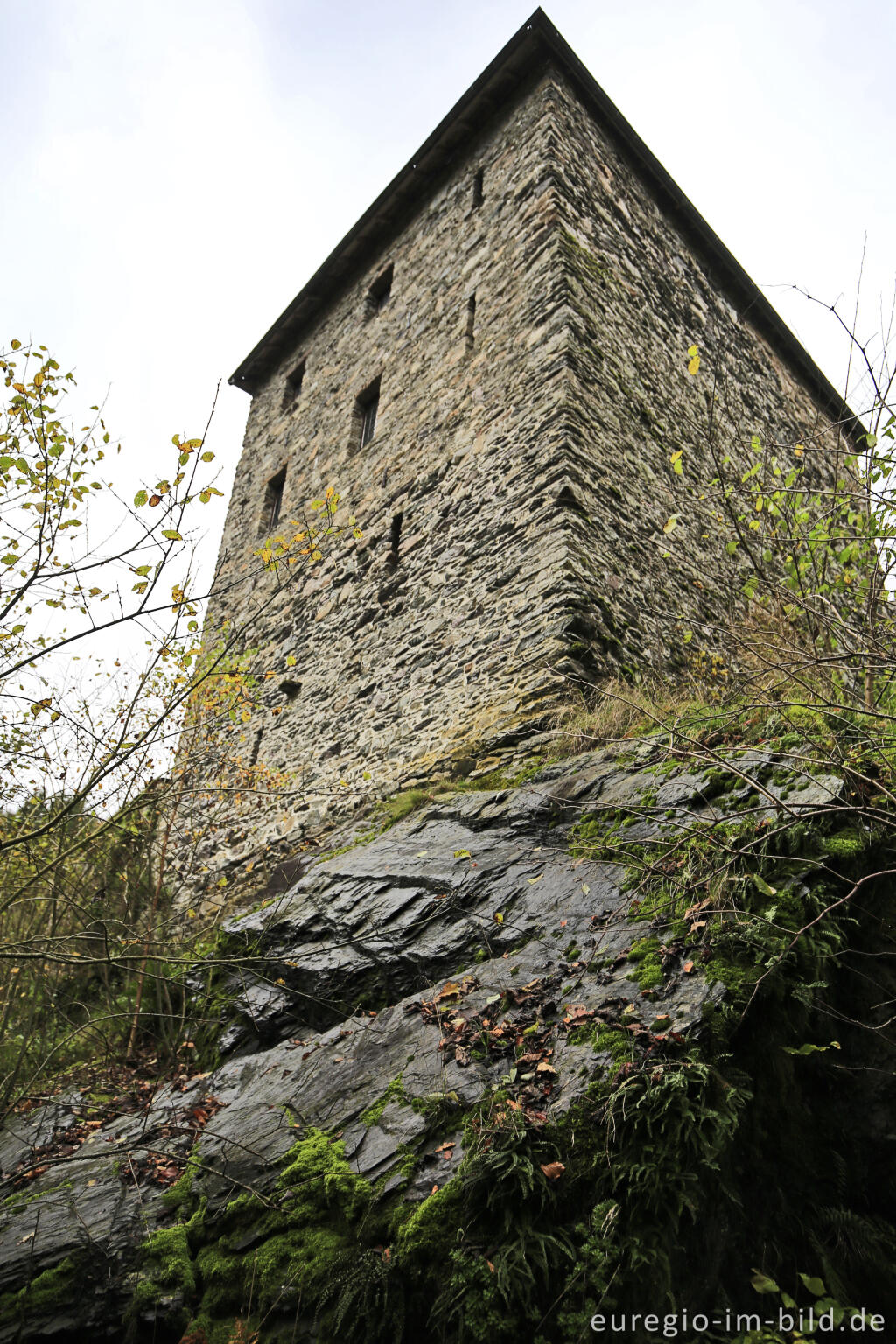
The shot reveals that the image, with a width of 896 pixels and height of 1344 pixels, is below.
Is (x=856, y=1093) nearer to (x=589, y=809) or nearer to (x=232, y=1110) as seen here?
(x=589, y=809)

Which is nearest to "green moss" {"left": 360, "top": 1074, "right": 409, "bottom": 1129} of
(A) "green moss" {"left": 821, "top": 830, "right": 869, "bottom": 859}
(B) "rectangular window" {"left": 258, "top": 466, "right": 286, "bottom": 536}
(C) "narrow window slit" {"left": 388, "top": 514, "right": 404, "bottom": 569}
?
(A) "green moss" {"left": 821, "top": 830, "right": 869, "bottom": 859}

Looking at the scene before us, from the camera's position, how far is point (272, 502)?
10.3 meters

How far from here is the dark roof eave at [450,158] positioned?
8109 millimetres

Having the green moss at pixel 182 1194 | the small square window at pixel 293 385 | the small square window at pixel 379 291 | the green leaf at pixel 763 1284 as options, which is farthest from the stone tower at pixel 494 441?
the green leaf at pixel 763 1284

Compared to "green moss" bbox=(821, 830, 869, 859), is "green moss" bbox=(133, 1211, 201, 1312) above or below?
below

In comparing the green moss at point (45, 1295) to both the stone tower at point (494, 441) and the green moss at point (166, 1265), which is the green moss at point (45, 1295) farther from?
the stone tower at point (494, 441)

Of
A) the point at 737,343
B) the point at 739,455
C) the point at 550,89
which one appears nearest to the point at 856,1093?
the point at 739,455

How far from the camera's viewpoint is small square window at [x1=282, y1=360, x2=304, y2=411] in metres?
11.0

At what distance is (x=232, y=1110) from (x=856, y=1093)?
2418 mm

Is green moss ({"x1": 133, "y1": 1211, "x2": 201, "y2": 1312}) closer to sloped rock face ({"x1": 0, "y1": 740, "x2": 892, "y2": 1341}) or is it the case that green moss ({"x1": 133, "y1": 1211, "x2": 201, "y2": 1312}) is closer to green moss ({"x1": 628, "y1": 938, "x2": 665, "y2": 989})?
sloped rock face ({"x1": 0, "y1": 740, "x2": 892, "y2": 1341})

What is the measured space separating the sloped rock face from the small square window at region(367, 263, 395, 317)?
7.55 metres

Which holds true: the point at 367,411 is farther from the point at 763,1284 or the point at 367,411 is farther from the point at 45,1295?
the point at 763,1284

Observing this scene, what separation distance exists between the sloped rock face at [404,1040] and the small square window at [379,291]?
7.55 meters

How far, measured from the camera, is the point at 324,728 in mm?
6883
